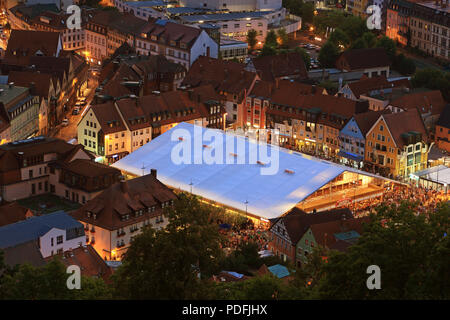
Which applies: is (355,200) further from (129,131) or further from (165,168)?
(129,131)

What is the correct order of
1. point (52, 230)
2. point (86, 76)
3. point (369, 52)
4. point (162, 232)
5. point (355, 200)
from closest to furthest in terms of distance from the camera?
point (162, 232)
point (52, 230)
point (355, 200)
point (86, 76)
point (369, 52)

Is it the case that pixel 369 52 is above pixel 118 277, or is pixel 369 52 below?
below

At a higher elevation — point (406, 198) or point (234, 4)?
point (234, 4)

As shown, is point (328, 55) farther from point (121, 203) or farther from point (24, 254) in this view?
point (24, 254)

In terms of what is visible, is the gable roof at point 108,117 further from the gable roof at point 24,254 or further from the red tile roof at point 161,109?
the gable roof at point 24,254

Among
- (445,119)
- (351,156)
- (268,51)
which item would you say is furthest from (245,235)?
(268,51)

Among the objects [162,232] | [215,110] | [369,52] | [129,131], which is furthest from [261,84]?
[162,232]
